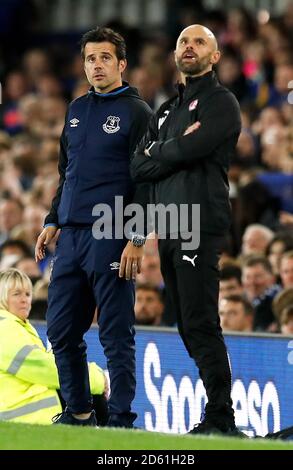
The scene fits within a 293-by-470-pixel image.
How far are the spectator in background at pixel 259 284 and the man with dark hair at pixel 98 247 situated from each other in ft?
10.8

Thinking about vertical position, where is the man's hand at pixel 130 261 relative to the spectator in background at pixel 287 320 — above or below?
above

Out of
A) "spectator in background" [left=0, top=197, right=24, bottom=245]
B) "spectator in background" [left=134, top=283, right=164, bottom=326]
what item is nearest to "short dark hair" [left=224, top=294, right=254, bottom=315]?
"spectator in background" [left=134, top=283, right=164, bottom=326]

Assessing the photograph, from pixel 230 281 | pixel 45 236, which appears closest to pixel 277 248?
pixel 230 281

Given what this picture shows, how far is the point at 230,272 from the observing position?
34.9 feet

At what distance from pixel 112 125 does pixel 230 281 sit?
3410 millimetres

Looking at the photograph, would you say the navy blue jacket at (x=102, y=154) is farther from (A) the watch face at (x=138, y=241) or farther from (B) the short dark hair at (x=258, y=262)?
(B) the short dark hair at (x=258, y=262)

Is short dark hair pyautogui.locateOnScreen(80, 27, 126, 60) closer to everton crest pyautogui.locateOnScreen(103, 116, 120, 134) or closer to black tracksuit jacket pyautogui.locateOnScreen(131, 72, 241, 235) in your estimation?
everton crest pyautogui.locateOnScreen(103, 116, 120, 134)

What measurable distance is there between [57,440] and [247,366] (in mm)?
2113

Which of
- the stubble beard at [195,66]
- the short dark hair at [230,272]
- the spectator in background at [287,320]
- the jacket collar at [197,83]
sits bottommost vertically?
the spectator in background at [287,320]

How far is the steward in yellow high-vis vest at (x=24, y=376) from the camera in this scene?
→ 26.0ft

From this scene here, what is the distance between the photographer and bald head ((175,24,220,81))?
273 inches

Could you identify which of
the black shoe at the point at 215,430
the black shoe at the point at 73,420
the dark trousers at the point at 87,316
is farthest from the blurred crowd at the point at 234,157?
the black shoe at the point at 215,430

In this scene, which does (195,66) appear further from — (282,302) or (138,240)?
(282,302)

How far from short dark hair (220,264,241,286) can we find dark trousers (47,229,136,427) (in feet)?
11.0
